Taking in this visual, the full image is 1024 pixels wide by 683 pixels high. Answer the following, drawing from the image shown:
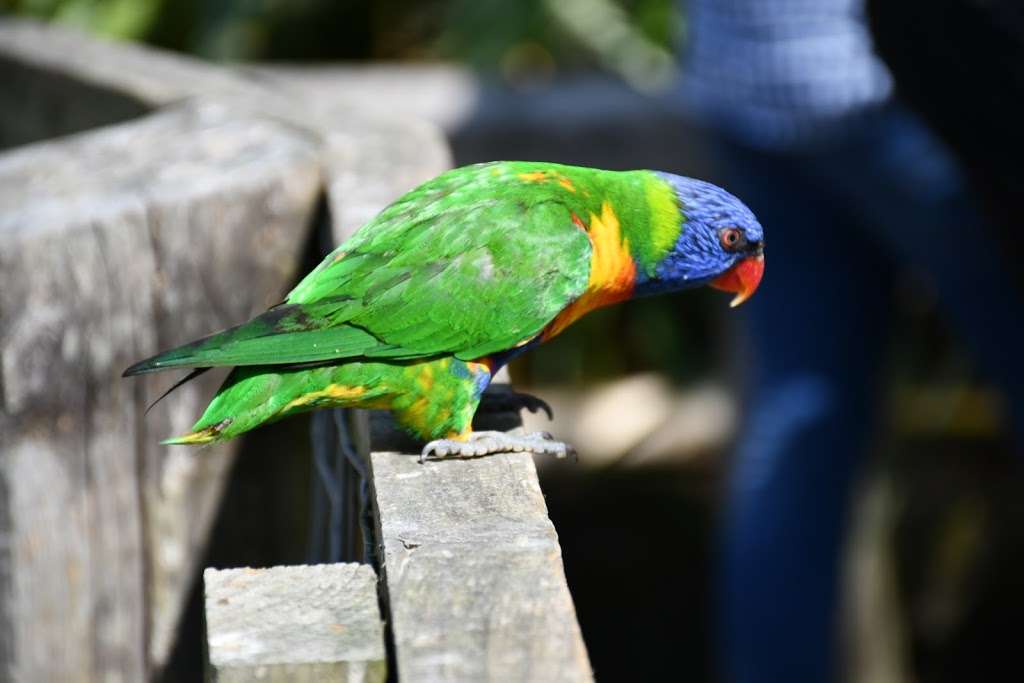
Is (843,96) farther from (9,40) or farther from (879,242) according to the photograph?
(9,40)

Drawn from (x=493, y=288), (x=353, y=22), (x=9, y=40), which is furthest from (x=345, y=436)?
(x=353, y=22)

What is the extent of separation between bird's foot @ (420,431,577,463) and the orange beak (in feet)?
1.11

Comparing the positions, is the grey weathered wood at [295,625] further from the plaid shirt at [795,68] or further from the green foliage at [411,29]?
the green foliage at [411,29]

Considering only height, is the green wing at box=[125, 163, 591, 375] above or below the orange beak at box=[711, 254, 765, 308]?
above

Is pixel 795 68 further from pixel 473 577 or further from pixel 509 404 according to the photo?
pixel 473 577

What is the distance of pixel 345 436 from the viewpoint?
1651 mm

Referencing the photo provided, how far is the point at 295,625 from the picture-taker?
1062 millimetres

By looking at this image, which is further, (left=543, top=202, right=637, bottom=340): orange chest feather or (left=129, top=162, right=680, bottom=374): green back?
(left=543, top=202, right=637, bottom=340): orange chest feather

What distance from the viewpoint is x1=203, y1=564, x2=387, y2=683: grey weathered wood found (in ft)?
3.32

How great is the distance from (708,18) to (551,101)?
78cm

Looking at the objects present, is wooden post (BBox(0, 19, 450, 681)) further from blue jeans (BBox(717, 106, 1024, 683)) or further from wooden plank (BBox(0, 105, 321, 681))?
blue jeans (BBox(717, 106, 1024, 683))

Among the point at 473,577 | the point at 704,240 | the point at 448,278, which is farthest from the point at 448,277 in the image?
the point at 473,577

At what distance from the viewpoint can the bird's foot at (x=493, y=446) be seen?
144cm

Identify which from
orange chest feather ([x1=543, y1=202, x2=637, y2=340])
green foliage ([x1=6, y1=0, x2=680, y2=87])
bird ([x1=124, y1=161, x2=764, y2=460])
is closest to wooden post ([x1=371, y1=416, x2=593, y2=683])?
bird ([x1=124, y1=161, x2=764, y2=460])
